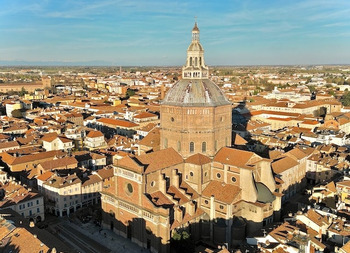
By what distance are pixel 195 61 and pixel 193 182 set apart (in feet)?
55.7

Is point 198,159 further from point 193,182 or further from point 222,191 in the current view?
point 222,191

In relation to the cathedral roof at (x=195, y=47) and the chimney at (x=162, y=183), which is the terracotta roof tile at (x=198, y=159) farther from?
the cathedral roof at (x=195, y=47)

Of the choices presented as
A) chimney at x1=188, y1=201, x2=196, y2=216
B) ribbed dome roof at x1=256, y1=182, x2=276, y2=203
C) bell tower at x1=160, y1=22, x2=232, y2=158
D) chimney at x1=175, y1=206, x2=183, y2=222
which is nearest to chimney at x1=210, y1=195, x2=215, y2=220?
chimney at x1=188, y1=201, x2=196, y2=216

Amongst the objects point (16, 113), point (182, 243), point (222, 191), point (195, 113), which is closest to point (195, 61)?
point (195, 113)

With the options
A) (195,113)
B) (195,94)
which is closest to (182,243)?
(195,113)

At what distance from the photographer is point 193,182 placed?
152 feet

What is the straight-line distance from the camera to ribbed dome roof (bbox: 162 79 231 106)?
154 ft

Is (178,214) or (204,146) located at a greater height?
(204,146)

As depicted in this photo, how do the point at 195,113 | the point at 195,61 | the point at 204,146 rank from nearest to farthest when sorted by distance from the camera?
1. the point at 195,113
2. the point at 204,146
3. the point at 195,61

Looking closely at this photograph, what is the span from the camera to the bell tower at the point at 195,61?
48812 millimetres

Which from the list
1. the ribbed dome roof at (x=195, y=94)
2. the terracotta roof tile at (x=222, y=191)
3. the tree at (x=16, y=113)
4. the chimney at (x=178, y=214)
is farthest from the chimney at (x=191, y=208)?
the tree at (x=16, y=113)

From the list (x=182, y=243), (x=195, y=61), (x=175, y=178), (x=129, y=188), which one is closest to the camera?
(x=182, y=243)

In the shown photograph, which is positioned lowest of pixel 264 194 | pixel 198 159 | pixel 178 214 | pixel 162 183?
pixel 178 214

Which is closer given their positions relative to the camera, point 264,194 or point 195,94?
point 264,194
